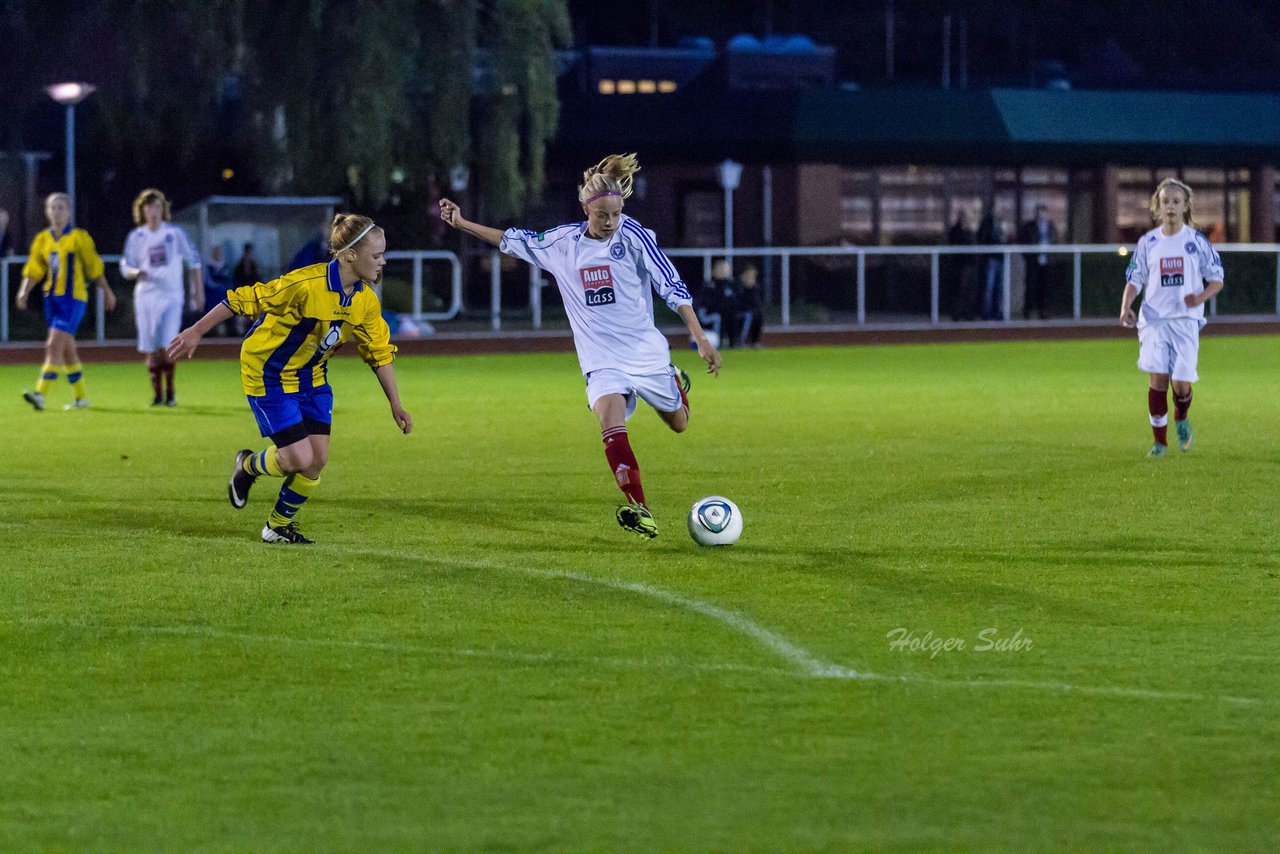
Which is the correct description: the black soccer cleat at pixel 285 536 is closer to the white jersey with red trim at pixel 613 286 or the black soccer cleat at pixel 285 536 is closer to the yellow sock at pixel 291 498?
the yellow sock at pixel 291 498

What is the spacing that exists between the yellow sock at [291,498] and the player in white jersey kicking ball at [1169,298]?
6.31 m

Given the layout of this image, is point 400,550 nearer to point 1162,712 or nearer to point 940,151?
point 1162,712

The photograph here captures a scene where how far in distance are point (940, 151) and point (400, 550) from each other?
30.9 meters

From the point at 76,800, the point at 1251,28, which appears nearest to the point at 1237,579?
the point at 76,800

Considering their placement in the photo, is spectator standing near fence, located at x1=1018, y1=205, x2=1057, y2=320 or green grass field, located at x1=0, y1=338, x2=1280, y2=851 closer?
green grass field, located at x1=0, y1=338, x2=1280, y2=851

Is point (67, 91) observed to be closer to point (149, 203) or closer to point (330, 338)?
point (149, 203)

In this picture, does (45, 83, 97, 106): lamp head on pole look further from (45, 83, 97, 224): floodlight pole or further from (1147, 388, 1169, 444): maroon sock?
(1147, 388, 1169, 444): maroon sock

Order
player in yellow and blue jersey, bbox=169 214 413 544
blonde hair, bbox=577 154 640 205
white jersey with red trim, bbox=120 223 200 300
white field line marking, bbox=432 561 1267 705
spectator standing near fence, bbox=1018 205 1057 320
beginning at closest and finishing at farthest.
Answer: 1. white field line marking, bbox=432 561 1267 705
2. player in yellow and blue jersey, bbox=169 214 413 544
3. blonde hair, bbox=577 154 640 205
4. white jersey with red trim, bbox=120 223 200 300
5. spectator standing near fence, bbox=1018 205 1057 320

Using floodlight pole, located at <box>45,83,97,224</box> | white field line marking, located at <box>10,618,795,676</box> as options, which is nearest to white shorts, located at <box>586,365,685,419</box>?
white field line marking, located at <box>10,618,795,676</box>

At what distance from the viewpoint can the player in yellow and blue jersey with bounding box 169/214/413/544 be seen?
9.48 metres

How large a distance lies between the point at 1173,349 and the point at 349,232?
22.0ft

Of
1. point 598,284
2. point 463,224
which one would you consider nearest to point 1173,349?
point 598,284

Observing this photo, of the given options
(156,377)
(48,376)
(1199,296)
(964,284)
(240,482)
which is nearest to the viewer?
(240,482)

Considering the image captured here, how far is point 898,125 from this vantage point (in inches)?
1521
